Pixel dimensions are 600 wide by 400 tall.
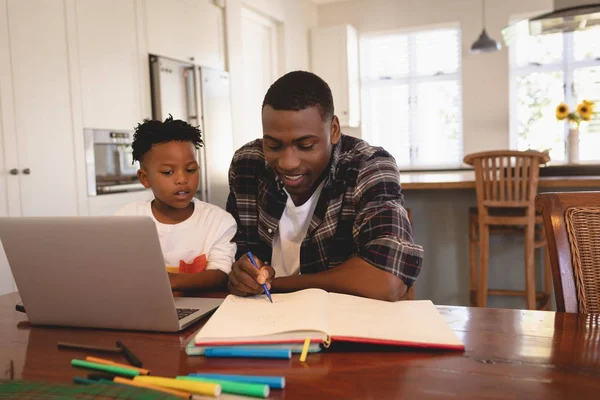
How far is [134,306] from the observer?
0.86 m

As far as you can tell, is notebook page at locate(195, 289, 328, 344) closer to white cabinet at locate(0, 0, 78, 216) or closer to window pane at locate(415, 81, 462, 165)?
white cabinet at locate(0, 0, 78, 216)

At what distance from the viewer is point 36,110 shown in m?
2.73

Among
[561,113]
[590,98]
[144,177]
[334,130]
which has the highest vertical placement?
[590,98]

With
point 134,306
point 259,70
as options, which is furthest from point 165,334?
point 259,70

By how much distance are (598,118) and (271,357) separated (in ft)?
18.1

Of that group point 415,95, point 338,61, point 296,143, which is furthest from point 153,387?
point 415,95

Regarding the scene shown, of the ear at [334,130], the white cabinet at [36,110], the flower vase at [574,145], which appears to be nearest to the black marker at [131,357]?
the ear at [334,130]

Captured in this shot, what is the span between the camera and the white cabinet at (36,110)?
257 cm

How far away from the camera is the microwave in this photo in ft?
10.1

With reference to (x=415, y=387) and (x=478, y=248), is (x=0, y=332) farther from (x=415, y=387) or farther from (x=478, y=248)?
(x=478, y=248)

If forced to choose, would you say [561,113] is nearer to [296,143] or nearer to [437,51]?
[437,51]

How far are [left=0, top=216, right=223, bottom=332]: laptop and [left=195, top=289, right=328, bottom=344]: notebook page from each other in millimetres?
79

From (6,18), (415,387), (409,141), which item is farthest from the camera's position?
(409,141)

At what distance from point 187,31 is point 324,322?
3538 millimetres
